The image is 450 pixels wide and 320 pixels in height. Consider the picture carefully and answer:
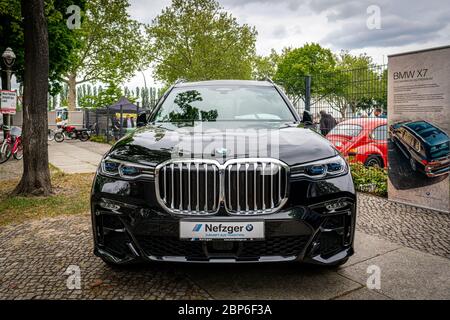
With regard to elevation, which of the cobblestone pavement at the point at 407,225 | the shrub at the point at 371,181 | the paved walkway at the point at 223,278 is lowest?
the cobblestone pavement at the point at 407,225

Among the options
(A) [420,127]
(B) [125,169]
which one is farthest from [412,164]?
(B) [125,169]

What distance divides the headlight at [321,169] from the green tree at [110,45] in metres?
31.0

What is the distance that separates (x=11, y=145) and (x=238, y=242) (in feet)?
41.1

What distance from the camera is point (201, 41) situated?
91.5 ft

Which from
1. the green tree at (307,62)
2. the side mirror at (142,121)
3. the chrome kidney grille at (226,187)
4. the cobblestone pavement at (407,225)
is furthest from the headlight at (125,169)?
the green tree at (307,62)

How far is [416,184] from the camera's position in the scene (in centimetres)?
571

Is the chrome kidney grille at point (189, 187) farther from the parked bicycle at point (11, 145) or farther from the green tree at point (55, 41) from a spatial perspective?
the green tree at point (55, 41)

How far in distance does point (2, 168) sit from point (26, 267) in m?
8.65

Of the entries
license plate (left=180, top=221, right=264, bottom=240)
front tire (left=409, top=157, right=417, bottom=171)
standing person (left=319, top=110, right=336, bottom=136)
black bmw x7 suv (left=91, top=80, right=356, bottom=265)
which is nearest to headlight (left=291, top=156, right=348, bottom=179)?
black bmw x7 suv (left=91, top=80, right=356, bottom=265)

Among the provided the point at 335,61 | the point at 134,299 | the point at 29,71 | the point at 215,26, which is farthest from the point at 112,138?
the point at 335,61

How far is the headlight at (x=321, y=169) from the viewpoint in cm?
265

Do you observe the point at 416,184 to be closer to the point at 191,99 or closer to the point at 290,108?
the point at 290,108

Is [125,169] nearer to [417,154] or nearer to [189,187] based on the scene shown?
[189,187]

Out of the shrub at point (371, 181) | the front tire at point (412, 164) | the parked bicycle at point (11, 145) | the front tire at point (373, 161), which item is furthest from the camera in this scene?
the parked bicycle at point (11, 145)
